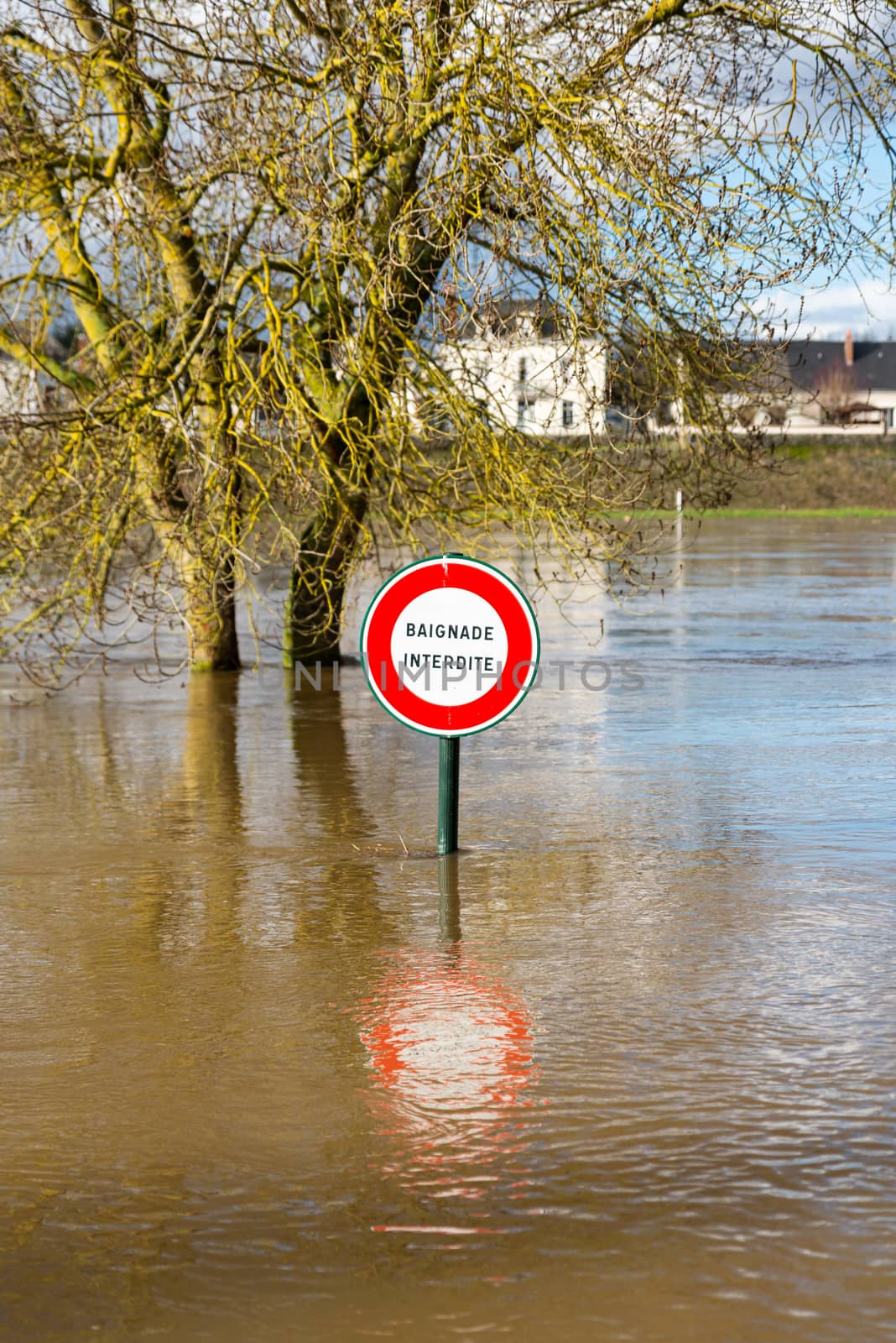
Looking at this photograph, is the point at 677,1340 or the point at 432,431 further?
the point at 432,431

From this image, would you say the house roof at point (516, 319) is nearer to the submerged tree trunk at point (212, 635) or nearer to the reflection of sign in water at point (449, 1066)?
the submerged tree trunk at point (212, 635)

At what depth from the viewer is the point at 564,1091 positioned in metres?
4.79

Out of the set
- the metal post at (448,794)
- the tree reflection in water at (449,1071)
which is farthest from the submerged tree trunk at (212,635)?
the tree reflection in water at (449,1071)

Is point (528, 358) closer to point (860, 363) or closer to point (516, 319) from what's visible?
point (516, 319)

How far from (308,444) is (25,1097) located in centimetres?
977

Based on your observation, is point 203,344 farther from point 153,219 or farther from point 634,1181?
point 634,1181

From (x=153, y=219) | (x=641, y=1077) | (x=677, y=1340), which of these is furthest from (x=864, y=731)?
(x=677, y=1340)

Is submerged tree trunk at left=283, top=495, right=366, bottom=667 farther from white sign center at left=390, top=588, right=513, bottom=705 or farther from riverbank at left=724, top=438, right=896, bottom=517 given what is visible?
riverbank at left=724, top=438, right=896, bottom=517

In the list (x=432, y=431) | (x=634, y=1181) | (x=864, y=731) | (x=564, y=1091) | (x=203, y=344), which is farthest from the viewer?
(x=203, y=344)

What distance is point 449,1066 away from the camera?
16.7ft

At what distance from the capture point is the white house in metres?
11.7

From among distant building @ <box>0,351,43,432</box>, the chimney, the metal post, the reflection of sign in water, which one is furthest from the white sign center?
distant building @ <box>0,351,43,432</box>

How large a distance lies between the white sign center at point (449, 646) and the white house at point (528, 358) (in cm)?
339

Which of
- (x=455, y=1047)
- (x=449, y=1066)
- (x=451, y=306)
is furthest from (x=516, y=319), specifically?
(x=449, y=1066)
